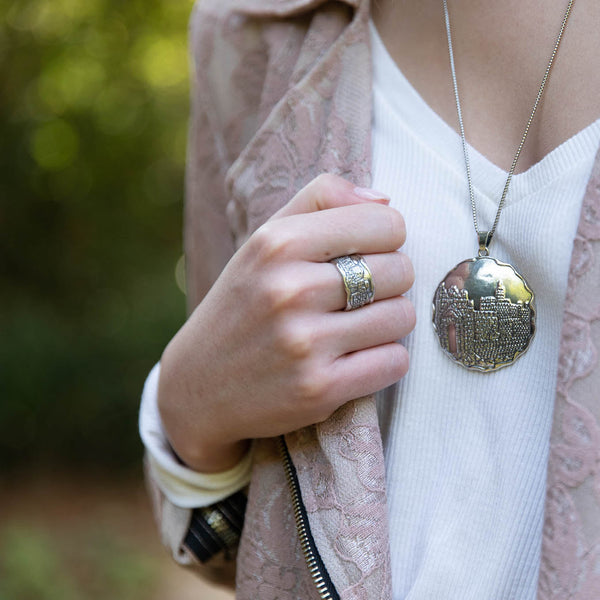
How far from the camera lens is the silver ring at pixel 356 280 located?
3.40 feet

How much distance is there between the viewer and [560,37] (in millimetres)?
1046

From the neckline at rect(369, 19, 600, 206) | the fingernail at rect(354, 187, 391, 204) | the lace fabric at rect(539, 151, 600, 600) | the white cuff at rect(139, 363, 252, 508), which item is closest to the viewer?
the lace fabric at rect(539, 151, 600, 600)

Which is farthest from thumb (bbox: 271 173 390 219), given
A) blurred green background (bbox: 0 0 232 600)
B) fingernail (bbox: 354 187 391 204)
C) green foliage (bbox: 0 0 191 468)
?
green foliage (bbox: 0 0 191 468)

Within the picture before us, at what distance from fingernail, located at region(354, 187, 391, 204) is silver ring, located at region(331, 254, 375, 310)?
9 centimetres

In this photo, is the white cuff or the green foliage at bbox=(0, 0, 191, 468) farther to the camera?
the green foliage at bbox=(0, 0, 191, 468)

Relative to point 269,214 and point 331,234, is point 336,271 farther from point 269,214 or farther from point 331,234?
point 269,214

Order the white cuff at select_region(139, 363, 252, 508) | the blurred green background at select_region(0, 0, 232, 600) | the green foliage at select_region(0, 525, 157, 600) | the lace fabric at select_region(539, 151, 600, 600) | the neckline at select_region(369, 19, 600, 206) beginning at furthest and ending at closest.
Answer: the blurred green background at select_region(0, 0, 232, 600) < the green foliage at select_region(0, 525, 157, 600) < the white cuff at select_region(139, 363, 252, 508) < the neckline at select_region(369, 19, 600, 206) < the lace fabric at select_region(539, 151, 600, 600)

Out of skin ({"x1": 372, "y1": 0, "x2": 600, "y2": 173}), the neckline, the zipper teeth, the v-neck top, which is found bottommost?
the zipper teeth

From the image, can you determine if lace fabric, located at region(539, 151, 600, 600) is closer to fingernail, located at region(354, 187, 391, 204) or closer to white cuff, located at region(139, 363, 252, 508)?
fingernail, located at region(354, 187, 391, 204)

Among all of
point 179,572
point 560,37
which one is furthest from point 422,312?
point 179,572

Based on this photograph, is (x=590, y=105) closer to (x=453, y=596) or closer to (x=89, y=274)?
(x=453, y=596)

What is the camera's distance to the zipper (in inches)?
40.6

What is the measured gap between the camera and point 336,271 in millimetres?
1035

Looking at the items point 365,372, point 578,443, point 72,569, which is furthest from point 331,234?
point 72,569
